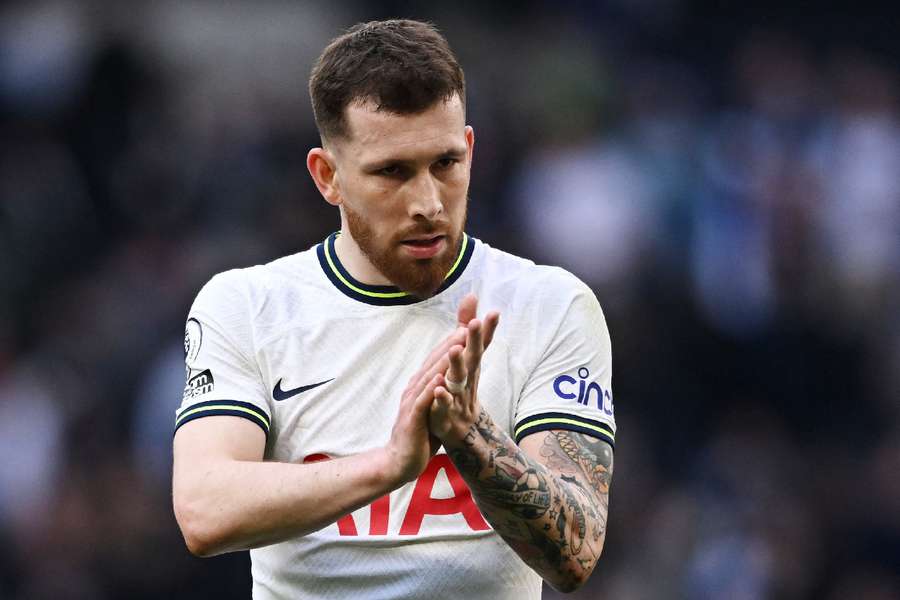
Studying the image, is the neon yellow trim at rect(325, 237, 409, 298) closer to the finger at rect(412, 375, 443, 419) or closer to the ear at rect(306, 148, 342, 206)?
the ear at rect(306, 148, 342, 206)

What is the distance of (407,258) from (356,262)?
274 millimetres

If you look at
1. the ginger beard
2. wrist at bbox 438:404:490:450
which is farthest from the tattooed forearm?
the ginger beard

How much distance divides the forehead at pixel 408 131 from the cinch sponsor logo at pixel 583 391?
70cm

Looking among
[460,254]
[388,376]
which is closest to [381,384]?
[388,376]

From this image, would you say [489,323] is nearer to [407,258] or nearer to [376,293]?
[407,258]

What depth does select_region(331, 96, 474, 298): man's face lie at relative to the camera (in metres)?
3.89

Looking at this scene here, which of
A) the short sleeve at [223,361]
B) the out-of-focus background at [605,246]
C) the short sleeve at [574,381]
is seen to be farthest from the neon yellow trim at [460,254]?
the out-of-focus background at [605,246]

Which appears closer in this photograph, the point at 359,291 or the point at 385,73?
the point at 385,73

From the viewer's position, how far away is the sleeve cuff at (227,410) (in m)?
3.94

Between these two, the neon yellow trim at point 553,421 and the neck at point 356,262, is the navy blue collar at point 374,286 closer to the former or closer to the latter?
the neck at point 356,262

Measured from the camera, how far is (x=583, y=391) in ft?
13.2

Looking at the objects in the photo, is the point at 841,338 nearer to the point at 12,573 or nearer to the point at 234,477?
the point at 12,573

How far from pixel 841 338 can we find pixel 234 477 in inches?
281

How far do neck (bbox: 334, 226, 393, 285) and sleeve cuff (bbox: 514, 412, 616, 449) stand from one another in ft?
1.94
